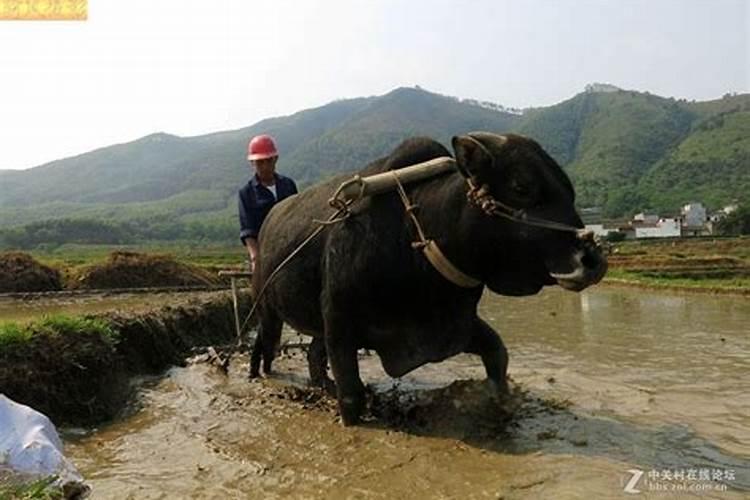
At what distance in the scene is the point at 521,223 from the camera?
4.63 m

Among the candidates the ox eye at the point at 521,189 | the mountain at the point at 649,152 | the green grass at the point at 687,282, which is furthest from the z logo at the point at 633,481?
the mountain at the point at 649,152

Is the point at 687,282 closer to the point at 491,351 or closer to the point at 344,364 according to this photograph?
the point at 491,351

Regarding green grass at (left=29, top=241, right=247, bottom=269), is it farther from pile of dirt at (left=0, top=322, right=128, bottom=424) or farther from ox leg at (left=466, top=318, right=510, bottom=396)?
ox leg at (left=466, top=318, right=510, bottom=396)

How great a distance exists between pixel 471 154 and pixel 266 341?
3.97 metres

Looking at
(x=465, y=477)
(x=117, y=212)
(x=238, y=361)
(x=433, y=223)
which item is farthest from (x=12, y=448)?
(x=117, y=212)

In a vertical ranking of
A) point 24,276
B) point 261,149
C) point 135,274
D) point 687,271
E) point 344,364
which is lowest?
point 687,271

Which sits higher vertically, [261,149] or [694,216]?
[261,149]

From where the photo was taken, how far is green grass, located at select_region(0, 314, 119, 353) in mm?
6719

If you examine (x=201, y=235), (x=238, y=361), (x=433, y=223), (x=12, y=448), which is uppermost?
(x=433, y=223)

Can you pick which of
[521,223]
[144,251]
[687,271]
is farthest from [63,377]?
[144,251]

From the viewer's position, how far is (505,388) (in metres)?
5.96

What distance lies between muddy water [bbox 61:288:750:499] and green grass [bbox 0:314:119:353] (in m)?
0.80

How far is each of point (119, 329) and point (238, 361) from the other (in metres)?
1.54

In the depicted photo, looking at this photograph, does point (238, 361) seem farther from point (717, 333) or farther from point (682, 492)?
point (717, 333)
